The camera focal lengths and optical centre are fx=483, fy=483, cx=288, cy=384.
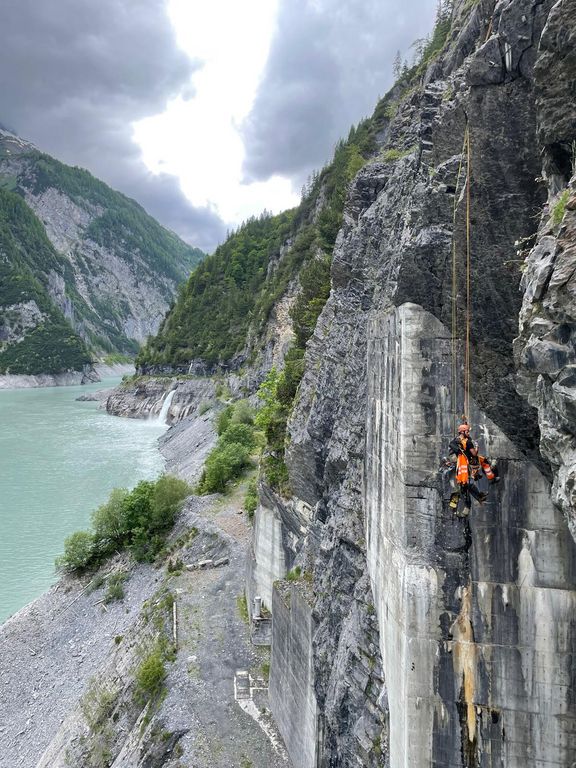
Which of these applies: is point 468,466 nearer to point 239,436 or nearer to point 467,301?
point 467,301

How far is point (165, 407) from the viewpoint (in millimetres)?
72688

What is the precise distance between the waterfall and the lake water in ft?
4.58

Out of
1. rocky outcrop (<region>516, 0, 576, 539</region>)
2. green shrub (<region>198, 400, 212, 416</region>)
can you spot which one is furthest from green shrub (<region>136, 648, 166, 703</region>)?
green shrub (<region>198, 400, 212, 416</region>)

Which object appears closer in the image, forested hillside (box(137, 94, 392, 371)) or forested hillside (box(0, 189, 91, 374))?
forested hillside (box(137, 94, 392, 371))

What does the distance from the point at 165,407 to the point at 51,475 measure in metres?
32.0

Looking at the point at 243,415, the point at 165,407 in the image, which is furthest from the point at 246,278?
the point at 243,415

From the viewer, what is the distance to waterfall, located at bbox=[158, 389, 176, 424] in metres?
71.1

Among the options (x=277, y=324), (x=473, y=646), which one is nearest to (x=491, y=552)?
(x=473, y=646)

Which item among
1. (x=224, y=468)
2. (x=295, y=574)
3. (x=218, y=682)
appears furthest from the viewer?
(x=224, y=468)

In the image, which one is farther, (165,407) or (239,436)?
(165,407)

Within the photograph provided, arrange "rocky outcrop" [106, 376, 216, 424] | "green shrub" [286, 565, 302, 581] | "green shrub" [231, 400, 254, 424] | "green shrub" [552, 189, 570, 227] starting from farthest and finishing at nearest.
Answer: "rocky outcrop" [106, 376, 216, 424]
"green shrub" [231, 400, 254, 424]
"green shrub" [286, 565, 302, 581]
"green shrub" [552, 189, 570, 227]

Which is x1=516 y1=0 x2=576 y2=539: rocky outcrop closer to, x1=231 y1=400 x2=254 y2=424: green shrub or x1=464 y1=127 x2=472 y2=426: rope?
x1=464 y1=127 x2=472 y2=426: rope

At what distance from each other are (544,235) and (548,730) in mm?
6889

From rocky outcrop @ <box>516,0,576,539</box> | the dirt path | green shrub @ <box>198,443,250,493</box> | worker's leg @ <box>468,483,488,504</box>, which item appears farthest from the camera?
green shrub @ <box>198,443,250,493</box>
